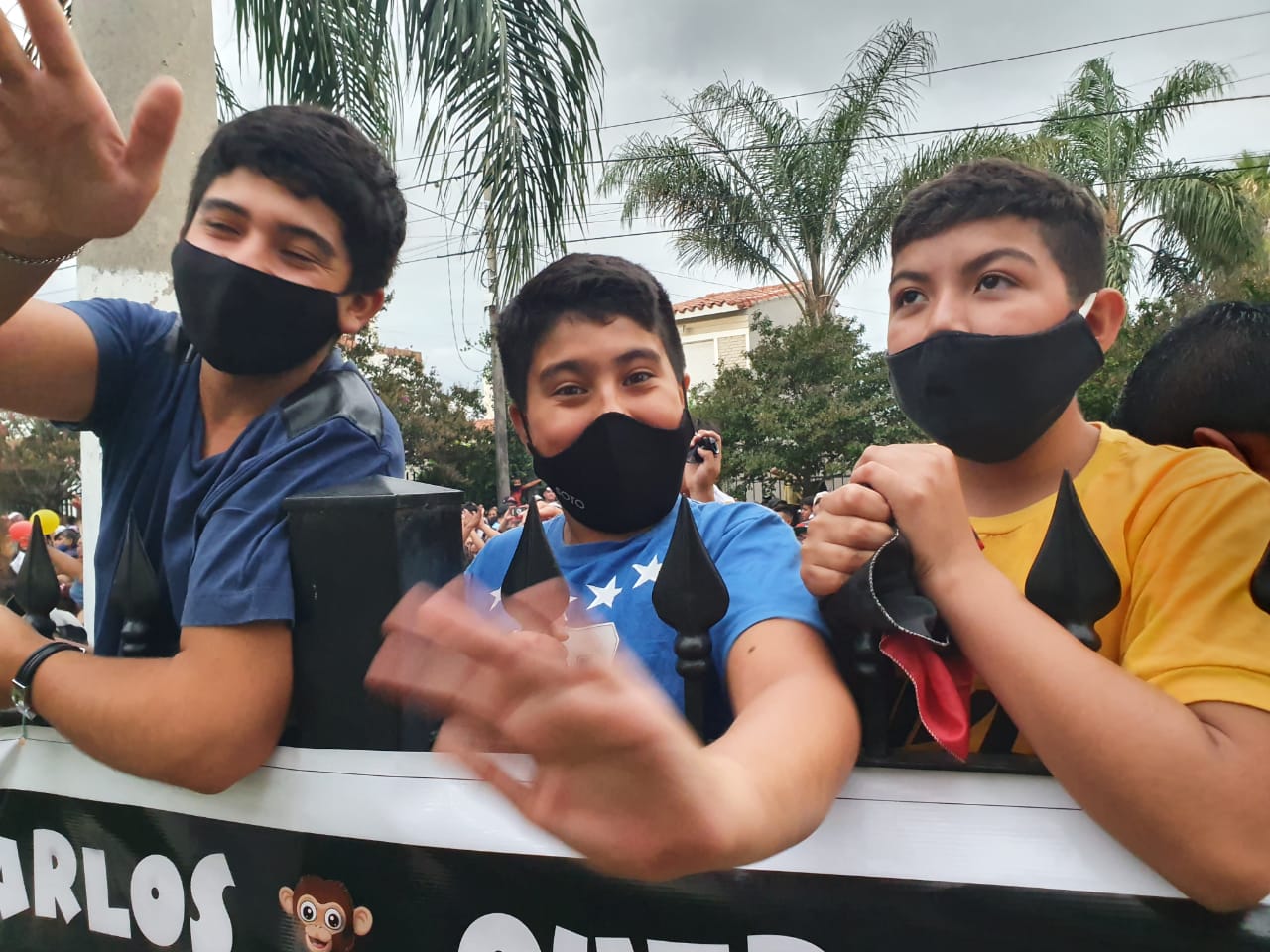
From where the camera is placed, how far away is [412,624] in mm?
701

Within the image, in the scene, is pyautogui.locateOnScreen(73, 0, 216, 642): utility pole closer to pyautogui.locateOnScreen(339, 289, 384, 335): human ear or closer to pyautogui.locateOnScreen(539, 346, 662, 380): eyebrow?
pyautogui.locateOnScreen(339, 289, 384, 335): human ear

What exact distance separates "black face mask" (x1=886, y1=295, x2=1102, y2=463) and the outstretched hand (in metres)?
0.74

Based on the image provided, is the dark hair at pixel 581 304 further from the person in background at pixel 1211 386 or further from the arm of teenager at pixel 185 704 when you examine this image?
the person in background at pixel 1211 386

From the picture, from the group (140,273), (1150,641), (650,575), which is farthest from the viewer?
(140,273)

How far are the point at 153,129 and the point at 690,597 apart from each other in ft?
2.99

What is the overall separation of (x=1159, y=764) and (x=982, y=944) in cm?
25

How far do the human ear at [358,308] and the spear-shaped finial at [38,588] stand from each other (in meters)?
0.60

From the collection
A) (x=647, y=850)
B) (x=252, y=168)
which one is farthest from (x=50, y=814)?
(x=647, y=850)

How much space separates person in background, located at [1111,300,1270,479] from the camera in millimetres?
1344

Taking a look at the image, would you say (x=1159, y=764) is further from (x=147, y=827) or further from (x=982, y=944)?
(x=147, y=827)

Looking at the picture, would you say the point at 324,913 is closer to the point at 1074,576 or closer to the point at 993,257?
the point at 1074,576

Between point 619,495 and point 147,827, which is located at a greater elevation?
point 619,495

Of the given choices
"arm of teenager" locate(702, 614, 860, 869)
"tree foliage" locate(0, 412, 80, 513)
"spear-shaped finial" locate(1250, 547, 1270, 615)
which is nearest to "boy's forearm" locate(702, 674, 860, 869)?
"arm of teenager" locate(702, 614, 860, 869)

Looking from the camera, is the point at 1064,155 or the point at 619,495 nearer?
the point at 619,495
